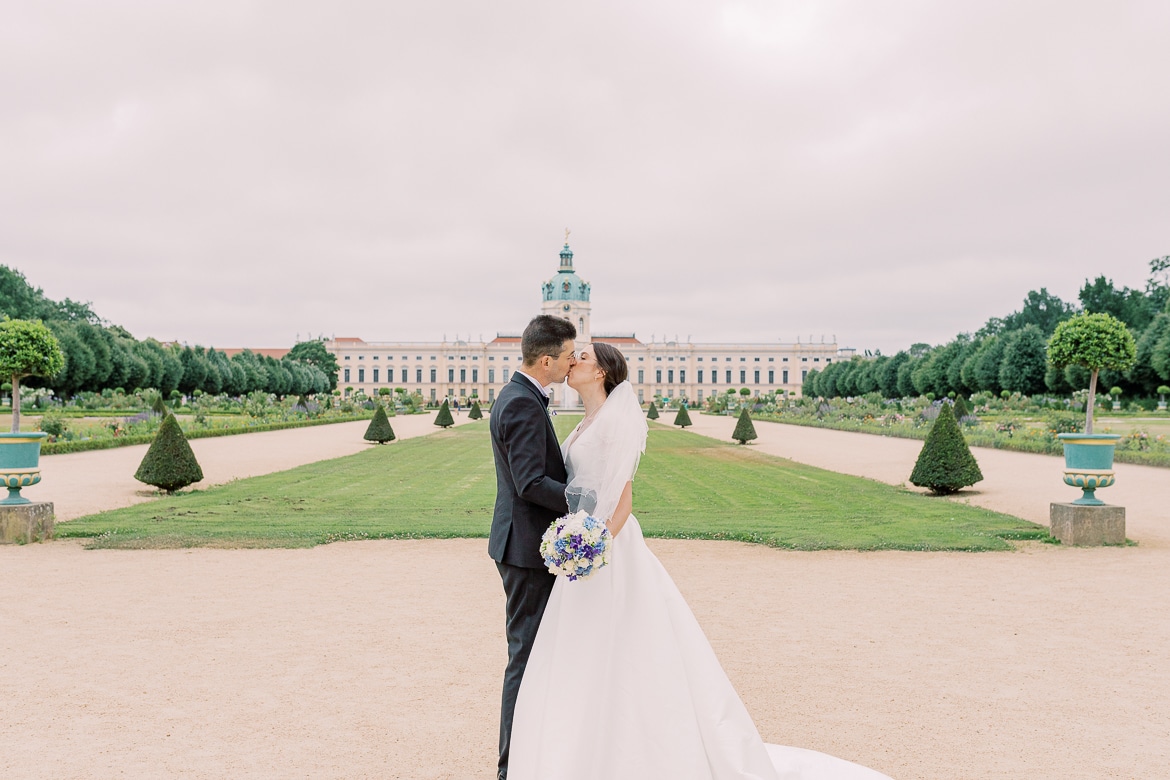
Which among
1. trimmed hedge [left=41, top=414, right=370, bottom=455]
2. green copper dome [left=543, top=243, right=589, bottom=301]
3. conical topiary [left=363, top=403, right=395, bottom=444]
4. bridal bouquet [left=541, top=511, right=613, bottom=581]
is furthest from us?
green copper dome [left=543, top=243, right=589, bottom=301]

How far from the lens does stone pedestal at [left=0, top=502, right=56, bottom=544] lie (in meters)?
6.39

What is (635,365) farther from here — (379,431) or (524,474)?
(524,474)

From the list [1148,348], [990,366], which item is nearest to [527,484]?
[1148,348]

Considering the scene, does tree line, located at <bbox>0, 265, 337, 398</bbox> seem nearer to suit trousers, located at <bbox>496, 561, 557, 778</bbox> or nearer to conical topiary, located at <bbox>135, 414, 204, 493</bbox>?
conical topiary, located at <bbox>135, 414, 204, 493</bbox>

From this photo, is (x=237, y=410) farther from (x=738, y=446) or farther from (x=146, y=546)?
(x=146, y=546)

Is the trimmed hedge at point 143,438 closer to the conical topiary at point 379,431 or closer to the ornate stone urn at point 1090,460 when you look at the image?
the conical topiary at point 379,431

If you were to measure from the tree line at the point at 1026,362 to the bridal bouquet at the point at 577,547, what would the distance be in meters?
25.0

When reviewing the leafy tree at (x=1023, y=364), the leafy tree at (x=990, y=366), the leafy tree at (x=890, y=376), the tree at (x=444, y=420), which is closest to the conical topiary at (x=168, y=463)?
the tree at (x=444, y=420)

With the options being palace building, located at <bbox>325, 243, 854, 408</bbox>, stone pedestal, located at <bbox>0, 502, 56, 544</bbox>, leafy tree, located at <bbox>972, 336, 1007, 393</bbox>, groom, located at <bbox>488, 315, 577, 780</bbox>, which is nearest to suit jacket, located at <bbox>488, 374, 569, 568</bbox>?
groom, located at <bbox>488, 315, 577, 780</bbox>

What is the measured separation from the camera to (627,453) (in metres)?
2.30

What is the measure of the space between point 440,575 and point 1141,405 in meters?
34.2

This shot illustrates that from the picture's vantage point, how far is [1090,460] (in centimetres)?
654

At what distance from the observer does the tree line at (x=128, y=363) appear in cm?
2917

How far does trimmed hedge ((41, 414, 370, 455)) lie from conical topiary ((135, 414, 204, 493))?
551cm
